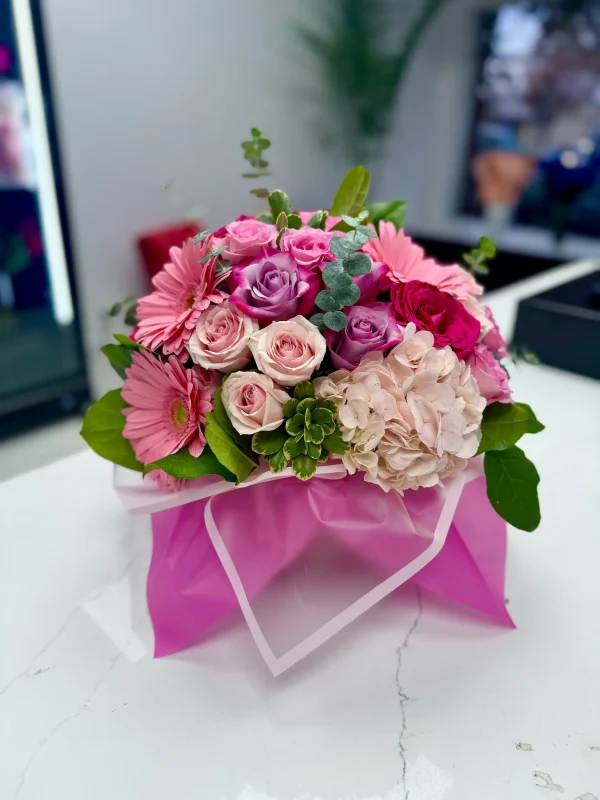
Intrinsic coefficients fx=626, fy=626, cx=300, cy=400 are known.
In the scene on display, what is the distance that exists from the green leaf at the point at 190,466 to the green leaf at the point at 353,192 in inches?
12.9

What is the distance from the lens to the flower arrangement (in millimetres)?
519

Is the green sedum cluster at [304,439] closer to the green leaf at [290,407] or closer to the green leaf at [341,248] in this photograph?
the green leaf at [290,407]

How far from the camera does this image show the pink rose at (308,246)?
0.55 m

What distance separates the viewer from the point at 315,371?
0.56 meters

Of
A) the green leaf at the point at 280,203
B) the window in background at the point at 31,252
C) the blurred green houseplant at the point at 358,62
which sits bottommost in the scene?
the window in background at the point at 31,252

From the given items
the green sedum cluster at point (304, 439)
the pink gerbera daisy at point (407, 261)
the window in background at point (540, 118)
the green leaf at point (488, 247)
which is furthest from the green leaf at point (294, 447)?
the window in background at point (540, 118)

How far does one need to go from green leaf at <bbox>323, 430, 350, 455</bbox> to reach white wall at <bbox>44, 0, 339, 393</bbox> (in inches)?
84.8

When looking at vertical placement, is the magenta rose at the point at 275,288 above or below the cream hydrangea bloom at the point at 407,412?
above

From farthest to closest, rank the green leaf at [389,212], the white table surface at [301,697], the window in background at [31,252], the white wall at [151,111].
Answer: the white wall at [151,111] → the window in background at [31,252] → the green leaf at [389,212] → the white table surface at [301,697]

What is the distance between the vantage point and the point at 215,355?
0.53 m

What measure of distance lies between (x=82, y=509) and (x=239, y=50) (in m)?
2.52

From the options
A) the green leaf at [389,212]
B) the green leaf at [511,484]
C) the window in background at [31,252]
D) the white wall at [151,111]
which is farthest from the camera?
the white wall at [151,111]

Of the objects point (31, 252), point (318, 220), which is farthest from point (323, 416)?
point (31, 252)

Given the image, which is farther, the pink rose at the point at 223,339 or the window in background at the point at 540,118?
the window in background at the point at 540,118
